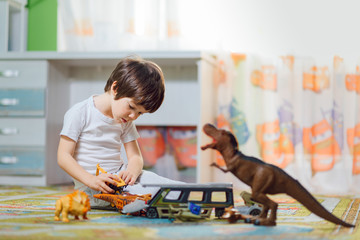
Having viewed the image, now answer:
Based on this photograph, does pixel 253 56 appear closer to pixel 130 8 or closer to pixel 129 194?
pixel 130 8

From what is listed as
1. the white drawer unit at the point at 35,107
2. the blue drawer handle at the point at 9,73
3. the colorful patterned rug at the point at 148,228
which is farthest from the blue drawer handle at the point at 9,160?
the colorful patterned rug at the point at 148,228

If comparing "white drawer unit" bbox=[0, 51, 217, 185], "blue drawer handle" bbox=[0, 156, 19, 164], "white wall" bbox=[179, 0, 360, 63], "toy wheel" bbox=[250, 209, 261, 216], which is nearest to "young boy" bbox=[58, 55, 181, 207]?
"toy wheel" bbox=[250, 209, 261, 216]

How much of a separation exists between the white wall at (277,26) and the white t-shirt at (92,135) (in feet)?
3.54

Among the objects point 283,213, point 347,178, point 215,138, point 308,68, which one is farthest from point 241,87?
point 215,138

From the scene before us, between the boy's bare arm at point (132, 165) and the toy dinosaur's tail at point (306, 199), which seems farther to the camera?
the boy's bare arm at point (132, 165)

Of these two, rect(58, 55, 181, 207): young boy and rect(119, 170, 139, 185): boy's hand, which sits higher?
rect(58, 55, 181, 207): young boy

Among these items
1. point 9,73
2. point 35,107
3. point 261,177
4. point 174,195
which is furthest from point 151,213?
point 9,73

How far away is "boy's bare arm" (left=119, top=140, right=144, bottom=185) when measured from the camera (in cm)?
128

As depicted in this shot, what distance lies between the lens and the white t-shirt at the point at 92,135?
1.34 metres

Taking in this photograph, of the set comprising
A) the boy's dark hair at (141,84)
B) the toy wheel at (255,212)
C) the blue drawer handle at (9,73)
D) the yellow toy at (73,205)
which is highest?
the blue drawer handle at (9,73)

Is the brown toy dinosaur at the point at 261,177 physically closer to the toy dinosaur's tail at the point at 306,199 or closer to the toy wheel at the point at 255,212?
the toy dinosaur's tail at the point at 306,199

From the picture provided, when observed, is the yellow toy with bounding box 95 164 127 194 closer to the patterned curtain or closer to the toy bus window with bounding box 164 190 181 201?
the toy bus window with bounding box 164 190 181 201

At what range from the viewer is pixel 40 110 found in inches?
84.6

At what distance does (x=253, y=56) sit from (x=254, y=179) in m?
1.40
